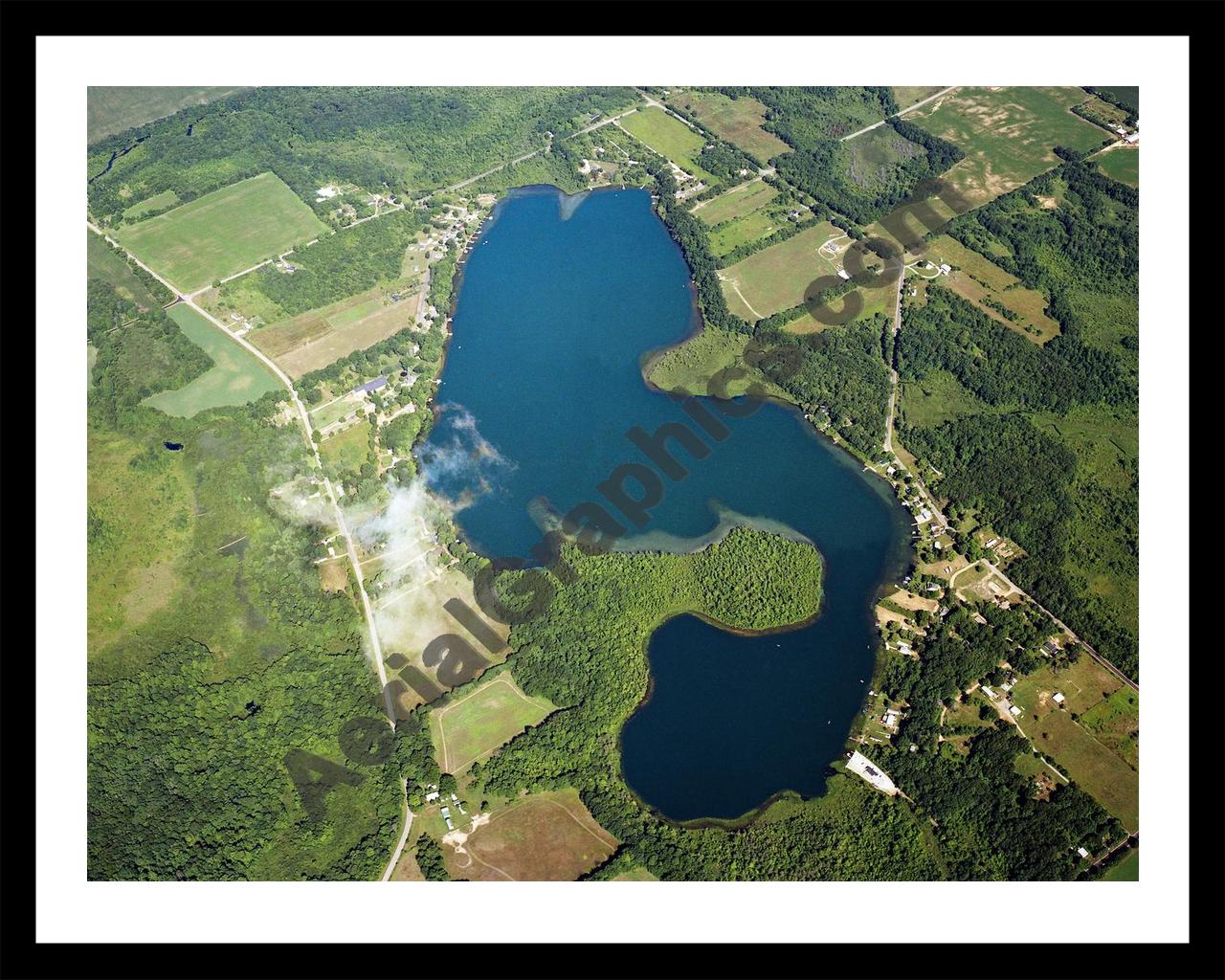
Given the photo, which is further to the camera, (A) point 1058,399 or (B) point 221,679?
(A) point 1058,399

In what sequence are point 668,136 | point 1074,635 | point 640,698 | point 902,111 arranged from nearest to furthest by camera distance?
point 640,698
point 1074,635
point 668,136
point 902,111

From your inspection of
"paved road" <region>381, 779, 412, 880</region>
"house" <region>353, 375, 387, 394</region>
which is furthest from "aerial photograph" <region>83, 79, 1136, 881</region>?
A: "house" <region>353, 375, 387, 394</region>

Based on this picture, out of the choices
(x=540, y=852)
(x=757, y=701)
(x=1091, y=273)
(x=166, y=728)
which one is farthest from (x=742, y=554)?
(x=1091, y=273)

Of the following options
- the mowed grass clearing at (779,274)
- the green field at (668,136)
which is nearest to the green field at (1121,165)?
the mowed grass clearing at (779,274)

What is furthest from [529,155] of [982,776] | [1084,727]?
[1084,727]

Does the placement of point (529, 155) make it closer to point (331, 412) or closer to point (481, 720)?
point (331, 412)

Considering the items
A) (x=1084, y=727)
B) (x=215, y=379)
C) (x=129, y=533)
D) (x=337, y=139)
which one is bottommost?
(x=1084, y=727)

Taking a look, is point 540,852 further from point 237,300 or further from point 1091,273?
point 1091,273
